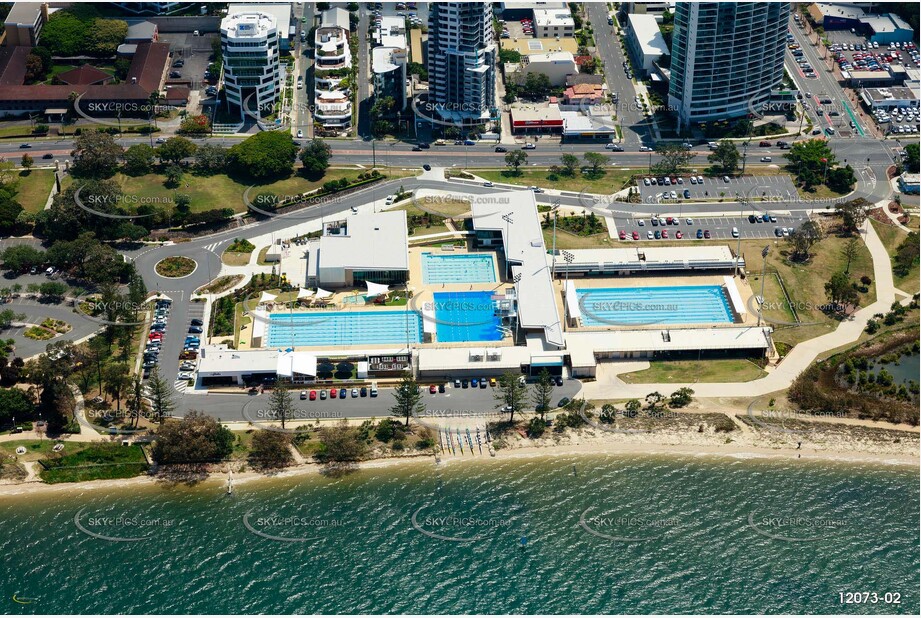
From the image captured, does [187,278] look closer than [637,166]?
Yes

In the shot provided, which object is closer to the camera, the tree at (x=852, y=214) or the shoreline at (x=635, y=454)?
the shoreline at (x=635, y=454)

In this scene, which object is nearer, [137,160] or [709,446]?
[709,446]

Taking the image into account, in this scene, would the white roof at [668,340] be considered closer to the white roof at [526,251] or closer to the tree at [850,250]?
the white roof at [526,251]

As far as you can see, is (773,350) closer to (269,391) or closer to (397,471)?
(397,471)

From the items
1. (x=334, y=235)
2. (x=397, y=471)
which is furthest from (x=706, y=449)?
(x=334, y=235)

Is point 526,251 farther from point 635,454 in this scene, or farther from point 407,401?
point 635,454

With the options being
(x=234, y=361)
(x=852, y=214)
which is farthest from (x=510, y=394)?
(x=852, y=214)

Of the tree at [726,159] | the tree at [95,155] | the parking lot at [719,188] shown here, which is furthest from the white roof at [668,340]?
the tree at [95,155]
